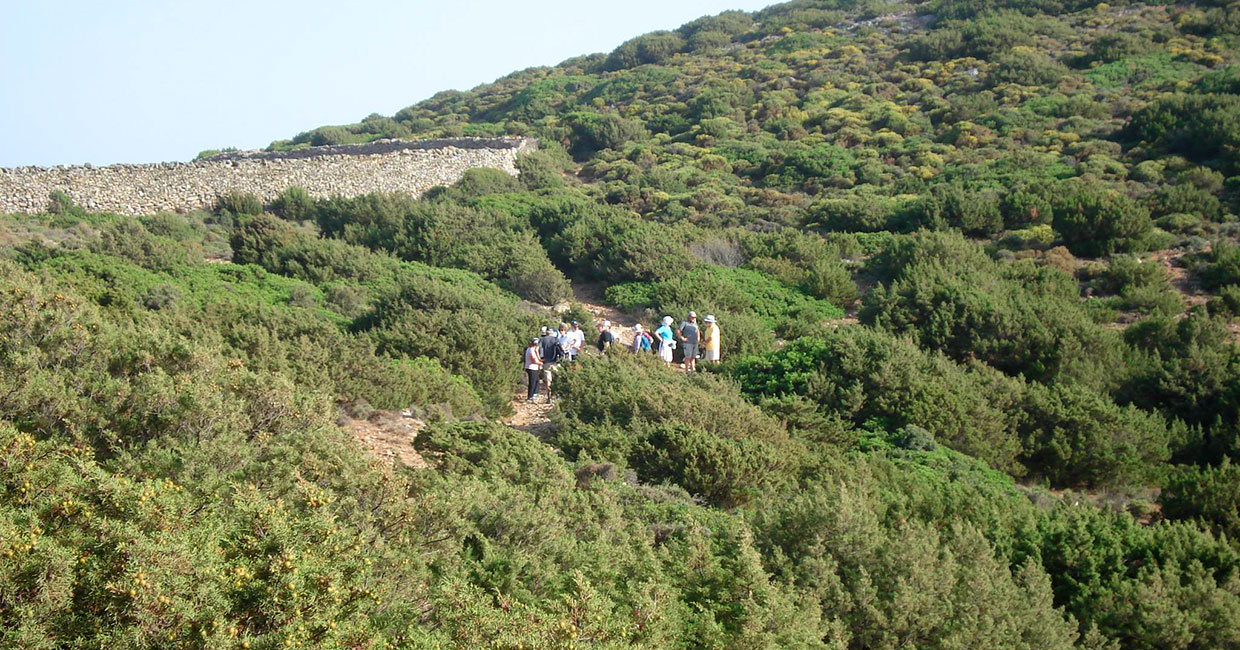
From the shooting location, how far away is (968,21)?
43.5 meters

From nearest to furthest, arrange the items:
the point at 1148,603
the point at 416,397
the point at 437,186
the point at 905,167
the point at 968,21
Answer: the point at 1148,603
the point at 416,397
the point at 437,186
the point at 905,167
the point at 968,21

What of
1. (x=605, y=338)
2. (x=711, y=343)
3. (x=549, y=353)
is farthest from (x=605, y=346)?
(x=711, y=343)

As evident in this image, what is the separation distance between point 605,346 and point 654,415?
3758 mm

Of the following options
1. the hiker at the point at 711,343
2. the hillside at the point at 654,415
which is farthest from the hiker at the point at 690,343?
the hillside at the point at 654,415

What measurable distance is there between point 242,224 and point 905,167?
57.7 ft

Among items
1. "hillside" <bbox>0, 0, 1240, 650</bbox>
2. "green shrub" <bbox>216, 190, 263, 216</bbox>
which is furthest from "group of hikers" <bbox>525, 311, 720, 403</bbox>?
"green shrub" <bbox>216, 190, 263, 216</bbox>

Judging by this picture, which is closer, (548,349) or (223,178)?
(548,349)

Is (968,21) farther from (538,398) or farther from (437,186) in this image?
(538,398)

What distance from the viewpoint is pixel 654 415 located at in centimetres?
1007

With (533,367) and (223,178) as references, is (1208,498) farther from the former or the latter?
(223,178)

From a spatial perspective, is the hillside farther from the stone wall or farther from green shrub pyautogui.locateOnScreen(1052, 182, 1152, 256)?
the stone wall

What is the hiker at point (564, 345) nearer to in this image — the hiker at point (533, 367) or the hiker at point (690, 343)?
the hiker at point (533, 367)

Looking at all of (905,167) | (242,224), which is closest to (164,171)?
(242,224)

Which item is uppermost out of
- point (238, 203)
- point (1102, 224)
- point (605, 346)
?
point (238, 203)
